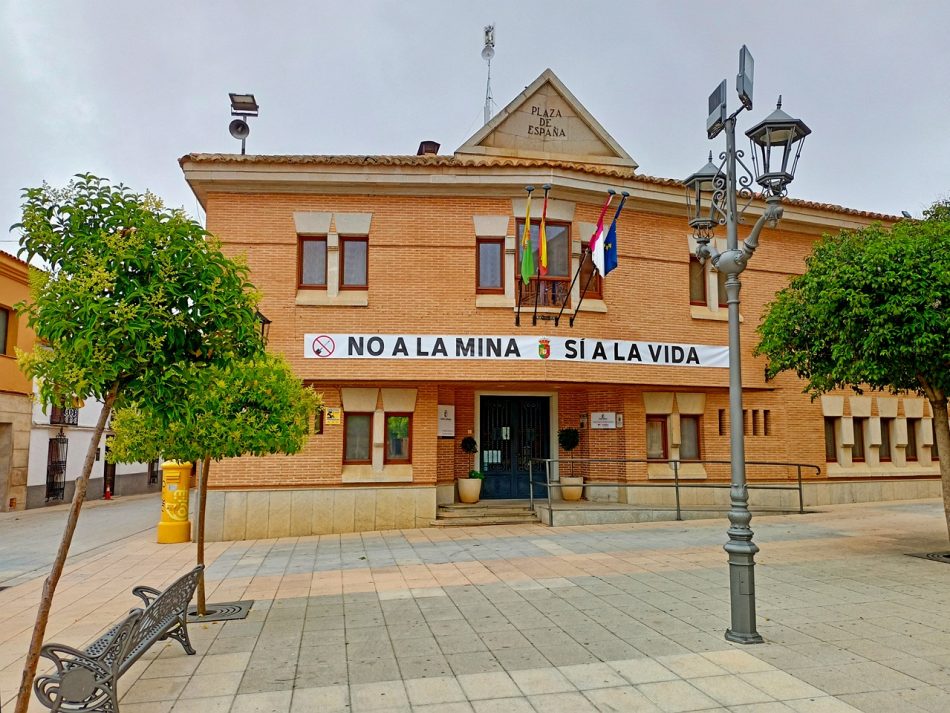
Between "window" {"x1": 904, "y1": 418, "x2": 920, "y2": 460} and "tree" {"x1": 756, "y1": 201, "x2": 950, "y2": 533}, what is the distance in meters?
8.73

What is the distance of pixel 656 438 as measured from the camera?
14.7 meters

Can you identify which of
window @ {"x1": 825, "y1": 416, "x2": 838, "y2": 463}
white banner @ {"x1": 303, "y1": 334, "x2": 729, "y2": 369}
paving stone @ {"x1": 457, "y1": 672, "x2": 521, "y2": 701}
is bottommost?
paving stone @ {"x1": 457, "y1": 672, "x2": 521, "y2": 701}

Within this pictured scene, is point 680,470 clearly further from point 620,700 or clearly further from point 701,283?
point 620,700

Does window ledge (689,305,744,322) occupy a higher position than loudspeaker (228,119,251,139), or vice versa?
loudspeaker (228,119,251,139)

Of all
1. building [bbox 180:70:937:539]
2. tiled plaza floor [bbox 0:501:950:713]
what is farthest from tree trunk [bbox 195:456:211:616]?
building [bbox 180:70:937:539]

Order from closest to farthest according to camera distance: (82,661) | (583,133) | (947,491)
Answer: (82,661) < (947,491) < (583,133)

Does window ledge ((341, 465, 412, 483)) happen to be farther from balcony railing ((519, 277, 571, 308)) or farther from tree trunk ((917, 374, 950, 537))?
tree trunk ((917, 374, 950, 537))

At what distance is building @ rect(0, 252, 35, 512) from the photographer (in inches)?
734

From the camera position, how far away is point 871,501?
16.0 m

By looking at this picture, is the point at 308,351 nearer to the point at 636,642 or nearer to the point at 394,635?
the point at 394,635

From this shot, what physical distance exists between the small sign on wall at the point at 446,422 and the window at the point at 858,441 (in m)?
10.1

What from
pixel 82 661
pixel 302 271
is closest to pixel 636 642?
pixel 82 661

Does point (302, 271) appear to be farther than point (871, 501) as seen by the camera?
No

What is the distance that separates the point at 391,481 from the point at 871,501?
11.9m
